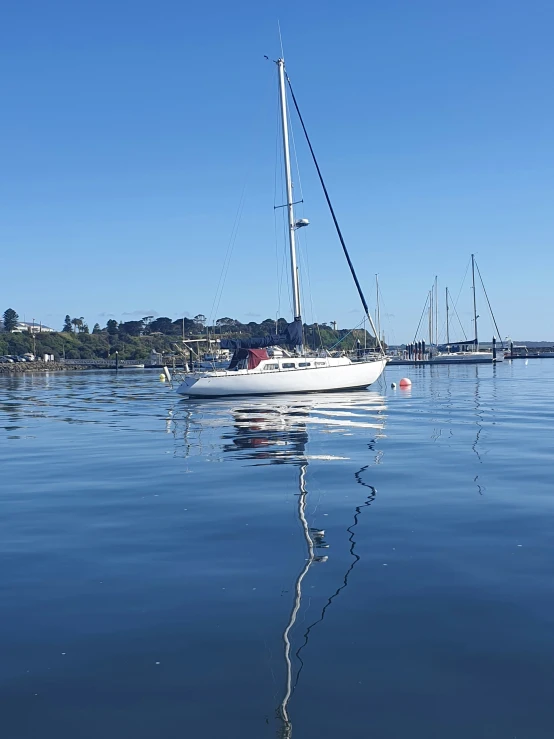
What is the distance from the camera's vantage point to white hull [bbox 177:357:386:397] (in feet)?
131

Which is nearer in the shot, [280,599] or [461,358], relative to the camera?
[280,599]

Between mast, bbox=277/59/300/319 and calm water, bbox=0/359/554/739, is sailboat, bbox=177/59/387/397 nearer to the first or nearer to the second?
mast, bbox=277/59/300/319

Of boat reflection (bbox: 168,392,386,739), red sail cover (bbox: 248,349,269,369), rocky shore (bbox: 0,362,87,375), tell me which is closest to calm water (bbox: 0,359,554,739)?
boat reflection (bbox: 168,392,386,739)

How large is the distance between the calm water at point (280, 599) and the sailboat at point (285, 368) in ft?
77.8

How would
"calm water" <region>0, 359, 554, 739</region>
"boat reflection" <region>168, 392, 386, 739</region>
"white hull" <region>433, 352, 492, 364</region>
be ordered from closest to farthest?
"calm water" <region>0, 359, 554, 739</region> < "boat reflection" <region>168, 392, 386, 739</region> < "white hull" <region>433, 352, 492, 364</region>

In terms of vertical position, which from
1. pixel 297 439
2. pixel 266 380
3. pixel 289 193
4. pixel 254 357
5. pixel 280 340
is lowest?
pixel 297 439

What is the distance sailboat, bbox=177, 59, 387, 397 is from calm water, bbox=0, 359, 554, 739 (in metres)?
23.7

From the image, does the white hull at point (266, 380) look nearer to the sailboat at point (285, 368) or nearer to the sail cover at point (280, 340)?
the sailboat at point (285, 368)

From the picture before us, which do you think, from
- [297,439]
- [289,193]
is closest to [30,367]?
[289,193]

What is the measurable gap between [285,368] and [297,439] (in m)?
20.1

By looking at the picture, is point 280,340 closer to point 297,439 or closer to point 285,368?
point 285,368

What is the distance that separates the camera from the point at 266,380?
39812 millimetres

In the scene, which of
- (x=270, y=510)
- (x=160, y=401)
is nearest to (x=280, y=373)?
(x=160, y=401)

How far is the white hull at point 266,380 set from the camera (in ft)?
131
